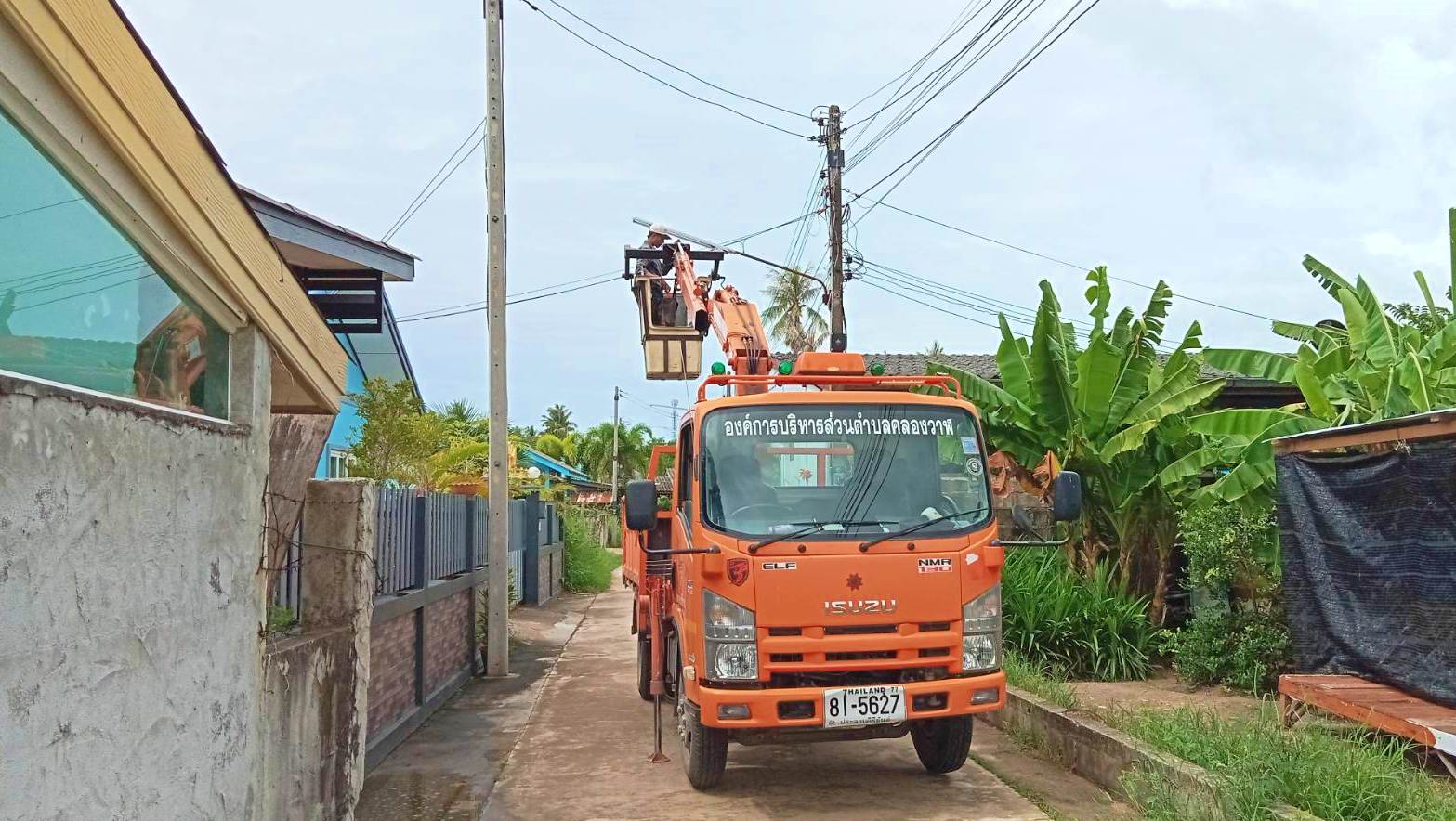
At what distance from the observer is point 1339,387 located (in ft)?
29.2

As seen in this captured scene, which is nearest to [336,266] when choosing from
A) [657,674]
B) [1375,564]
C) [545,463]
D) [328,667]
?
[657,674]

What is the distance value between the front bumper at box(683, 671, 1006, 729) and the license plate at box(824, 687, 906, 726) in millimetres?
40

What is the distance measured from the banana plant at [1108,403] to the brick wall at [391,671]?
18.3ft

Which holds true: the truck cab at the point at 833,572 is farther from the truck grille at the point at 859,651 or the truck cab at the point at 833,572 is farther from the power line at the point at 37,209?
the power line at the point at 37,209

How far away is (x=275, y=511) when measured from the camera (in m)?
5.72

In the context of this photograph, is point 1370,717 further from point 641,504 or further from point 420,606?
point 420,606

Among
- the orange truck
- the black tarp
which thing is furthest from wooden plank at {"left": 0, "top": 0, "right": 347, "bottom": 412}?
the black tarp

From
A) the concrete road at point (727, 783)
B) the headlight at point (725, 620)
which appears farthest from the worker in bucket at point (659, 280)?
the headlight at point (725, 620)

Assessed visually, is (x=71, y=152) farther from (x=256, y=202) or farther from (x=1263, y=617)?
(x=1263, y=617)

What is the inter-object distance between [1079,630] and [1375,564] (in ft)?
10.6

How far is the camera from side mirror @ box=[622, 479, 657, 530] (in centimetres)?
676

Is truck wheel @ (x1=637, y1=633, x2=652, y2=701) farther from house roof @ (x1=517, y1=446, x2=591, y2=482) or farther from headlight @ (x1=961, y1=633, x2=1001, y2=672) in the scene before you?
house roof @ (x1=517, y1=446, x2=591, y2=482)

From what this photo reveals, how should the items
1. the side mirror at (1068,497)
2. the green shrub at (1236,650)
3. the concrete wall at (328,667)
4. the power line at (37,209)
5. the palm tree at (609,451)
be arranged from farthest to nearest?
the palm tree at (609,451) < the green shrub at (1236,650) < the side mirror at (1068,497) < the concrete wall at (328,667) < the power line at (37,209)

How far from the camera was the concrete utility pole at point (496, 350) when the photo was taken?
11547 millimetres
